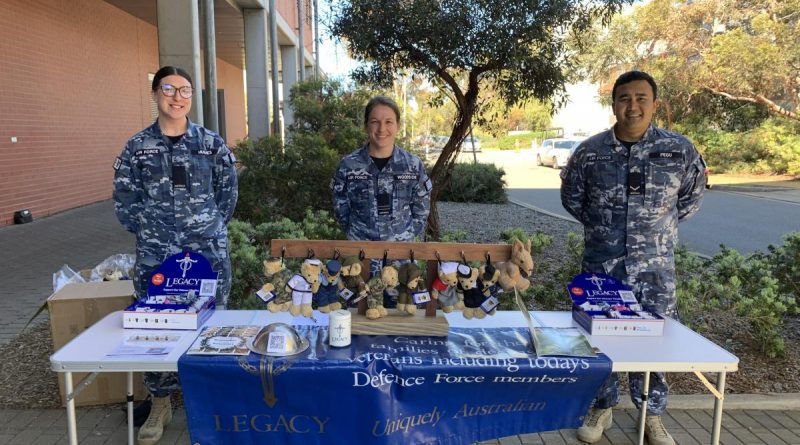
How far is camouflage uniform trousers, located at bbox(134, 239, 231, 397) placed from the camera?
9.08 ft

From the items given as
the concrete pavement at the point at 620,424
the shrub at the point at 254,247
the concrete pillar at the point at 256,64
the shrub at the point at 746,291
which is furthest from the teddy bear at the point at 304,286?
the concrete pillar at the point at 256,64

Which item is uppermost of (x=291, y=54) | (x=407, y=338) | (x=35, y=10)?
(x=291, y=54)

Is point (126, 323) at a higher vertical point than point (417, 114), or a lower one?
lower

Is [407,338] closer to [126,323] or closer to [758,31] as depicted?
[126,323]

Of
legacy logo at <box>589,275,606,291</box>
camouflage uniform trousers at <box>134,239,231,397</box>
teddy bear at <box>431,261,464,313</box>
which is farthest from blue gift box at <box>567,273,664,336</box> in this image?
camouflage uniform trousers at <box>134,239,231,397</box>

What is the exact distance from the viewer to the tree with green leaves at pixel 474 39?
4.92m

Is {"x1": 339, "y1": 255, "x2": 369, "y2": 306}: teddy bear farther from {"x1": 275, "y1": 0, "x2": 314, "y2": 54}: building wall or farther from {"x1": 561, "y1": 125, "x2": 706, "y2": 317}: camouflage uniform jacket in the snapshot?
{"x1": 275, "y1": 0, "x2": 314, "y2": 54}: building wall

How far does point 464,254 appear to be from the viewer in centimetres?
232

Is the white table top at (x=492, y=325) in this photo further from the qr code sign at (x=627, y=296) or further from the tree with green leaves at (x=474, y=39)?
the tree with green leaves at (x=474, y=39)

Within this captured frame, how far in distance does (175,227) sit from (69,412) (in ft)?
3.12

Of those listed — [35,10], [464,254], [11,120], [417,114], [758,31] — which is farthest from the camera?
[417,114]

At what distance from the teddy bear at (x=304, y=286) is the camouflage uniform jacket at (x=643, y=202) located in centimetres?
148

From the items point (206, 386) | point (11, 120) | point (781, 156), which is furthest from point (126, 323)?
point (781, 156)

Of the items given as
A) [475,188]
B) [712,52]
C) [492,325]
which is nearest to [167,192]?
[492,325]
